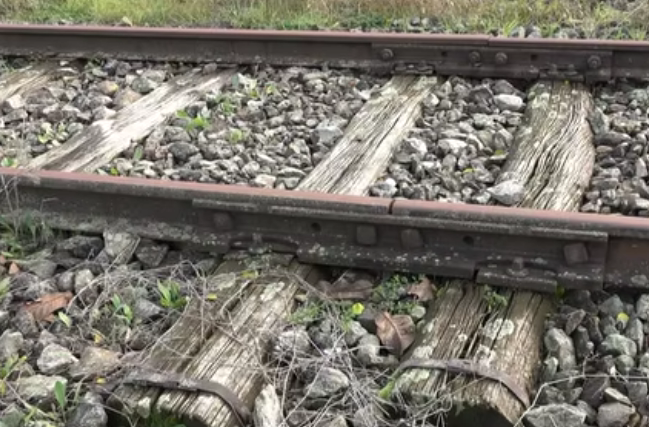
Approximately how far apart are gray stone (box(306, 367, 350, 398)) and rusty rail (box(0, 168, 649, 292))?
2.11ft

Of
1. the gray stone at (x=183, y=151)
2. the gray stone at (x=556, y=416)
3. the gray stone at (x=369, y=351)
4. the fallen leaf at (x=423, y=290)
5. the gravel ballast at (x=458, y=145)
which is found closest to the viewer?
the gray stone at (x=556, y=416)

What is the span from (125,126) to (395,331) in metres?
2.46

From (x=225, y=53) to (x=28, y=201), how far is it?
7.15 ft

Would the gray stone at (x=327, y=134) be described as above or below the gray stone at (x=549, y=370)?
below

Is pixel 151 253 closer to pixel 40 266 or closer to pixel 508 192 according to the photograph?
pixel 40 266

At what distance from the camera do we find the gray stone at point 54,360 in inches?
115

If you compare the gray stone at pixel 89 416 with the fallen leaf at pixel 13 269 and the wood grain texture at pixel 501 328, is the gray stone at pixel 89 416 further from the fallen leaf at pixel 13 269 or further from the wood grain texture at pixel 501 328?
the fallen leaf at pixel 13 269

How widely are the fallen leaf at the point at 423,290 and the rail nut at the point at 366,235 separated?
23 cm

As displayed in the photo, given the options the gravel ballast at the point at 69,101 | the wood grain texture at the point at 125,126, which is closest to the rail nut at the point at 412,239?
the wood grain texture at the point at 125,126

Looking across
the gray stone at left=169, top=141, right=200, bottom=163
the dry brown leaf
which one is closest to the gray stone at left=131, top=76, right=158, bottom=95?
the gray stone at left=169, top=141, right=200, bottom=163

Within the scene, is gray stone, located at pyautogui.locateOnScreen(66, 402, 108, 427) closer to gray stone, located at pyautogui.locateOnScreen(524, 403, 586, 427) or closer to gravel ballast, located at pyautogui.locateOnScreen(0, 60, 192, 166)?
gray stone, located at pyautogui.locateOnScreen(524, 403, 586, 427)

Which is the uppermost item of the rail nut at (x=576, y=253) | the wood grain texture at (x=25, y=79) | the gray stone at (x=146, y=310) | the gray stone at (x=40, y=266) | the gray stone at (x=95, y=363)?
the rail nut at (x=576, y=253)

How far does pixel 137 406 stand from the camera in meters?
2.71

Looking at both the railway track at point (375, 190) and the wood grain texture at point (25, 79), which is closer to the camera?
the railway track at point (375, 190)
